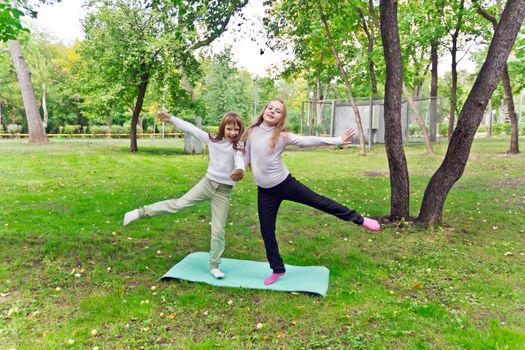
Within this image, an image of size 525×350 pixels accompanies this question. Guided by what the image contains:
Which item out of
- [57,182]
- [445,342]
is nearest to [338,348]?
[445,342]

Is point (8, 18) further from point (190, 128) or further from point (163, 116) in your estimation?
point (190, 128)

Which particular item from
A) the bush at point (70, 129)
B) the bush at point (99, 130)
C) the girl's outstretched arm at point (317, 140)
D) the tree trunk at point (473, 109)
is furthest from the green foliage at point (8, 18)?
the bush at point (70, 129)

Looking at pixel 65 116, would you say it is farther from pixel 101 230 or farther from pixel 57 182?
pixel 101 230

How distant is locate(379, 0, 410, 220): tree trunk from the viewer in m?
6.79

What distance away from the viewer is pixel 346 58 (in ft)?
83.7

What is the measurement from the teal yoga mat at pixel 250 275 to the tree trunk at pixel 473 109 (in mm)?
2666

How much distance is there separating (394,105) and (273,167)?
10.7 ft

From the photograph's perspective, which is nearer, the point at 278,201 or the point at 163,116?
the point at 278,201

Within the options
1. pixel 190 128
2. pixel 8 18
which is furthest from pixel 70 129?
pixel 190 128

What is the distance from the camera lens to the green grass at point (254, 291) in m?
3.71

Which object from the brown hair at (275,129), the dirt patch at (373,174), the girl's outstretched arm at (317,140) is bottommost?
the dirt patch at (373,174)

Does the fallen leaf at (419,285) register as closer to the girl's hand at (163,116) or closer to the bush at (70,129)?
the girl's hand at (163,116)

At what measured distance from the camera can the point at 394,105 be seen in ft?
22.8

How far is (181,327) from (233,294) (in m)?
0.87
